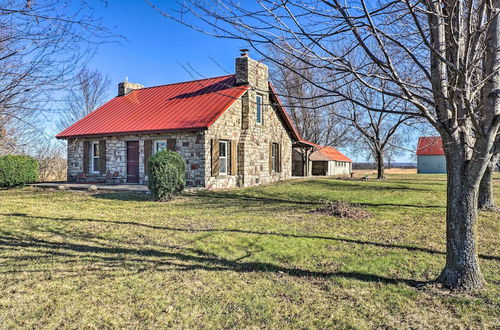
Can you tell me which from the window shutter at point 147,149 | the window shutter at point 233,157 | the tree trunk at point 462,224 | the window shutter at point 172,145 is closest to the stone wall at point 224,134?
the window shutter at point 233,157

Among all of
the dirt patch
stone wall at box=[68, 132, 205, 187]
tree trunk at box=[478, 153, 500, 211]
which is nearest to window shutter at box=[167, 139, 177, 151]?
stone wall at box=[68, 132, 205, 187]

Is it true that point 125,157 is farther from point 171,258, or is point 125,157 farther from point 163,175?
point 171,258

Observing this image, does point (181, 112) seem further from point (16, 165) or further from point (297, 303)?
point (297, 303)

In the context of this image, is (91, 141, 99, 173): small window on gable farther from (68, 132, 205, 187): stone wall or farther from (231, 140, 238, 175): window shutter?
(231, 140, 238, 175): window shutter

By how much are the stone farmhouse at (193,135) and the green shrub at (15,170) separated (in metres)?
2.54

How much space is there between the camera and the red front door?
650 inches

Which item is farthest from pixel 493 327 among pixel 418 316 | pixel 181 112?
pixel 181 112

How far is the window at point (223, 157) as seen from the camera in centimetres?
1605

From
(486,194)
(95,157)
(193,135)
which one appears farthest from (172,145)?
(486,194)

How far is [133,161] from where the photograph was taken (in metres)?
16.6

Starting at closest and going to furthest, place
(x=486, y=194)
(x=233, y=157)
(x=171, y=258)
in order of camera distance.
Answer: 1. (x=171, y=258)
2. (x=486, y=194)
3. (x=233, y=157)

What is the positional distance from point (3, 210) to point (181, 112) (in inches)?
344

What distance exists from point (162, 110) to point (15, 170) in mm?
6934

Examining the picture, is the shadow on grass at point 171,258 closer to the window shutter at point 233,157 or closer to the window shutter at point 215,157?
the window shutter at point 215,157
